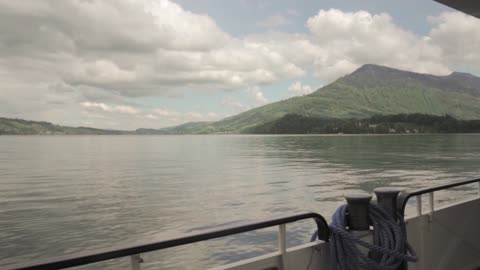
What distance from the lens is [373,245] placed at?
82.2 inches

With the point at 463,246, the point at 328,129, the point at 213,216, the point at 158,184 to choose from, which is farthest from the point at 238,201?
the point at 328,129

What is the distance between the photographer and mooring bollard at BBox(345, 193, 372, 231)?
2180 mm

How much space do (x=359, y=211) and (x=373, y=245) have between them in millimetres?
196

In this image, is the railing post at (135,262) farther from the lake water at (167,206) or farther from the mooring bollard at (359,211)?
the lake water at (167,206)

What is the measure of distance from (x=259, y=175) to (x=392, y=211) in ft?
110

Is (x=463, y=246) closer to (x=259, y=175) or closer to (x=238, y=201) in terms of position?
(x=238, y=201)

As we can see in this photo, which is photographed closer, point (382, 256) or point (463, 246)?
point (382, 256)

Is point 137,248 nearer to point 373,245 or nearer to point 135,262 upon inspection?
point 135,262

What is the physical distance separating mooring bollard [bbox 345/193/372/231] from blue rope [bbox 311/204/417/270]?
4 centimetres

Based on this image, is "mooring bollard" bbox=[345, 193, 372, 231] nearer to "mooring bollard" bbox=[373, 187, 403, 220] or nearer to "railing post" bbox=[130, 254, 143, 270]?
"mooring bollard" bbox=[373, 187, 403, 220]

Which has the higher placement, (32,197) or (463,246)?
(463,246)

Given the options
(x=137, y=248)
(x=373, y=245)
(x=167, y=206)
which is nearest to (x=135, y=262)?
(x=137, y=248)

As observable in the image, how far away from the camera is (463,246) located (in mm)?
3461

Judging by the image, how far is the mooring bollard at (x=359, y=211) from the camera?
2180mm
